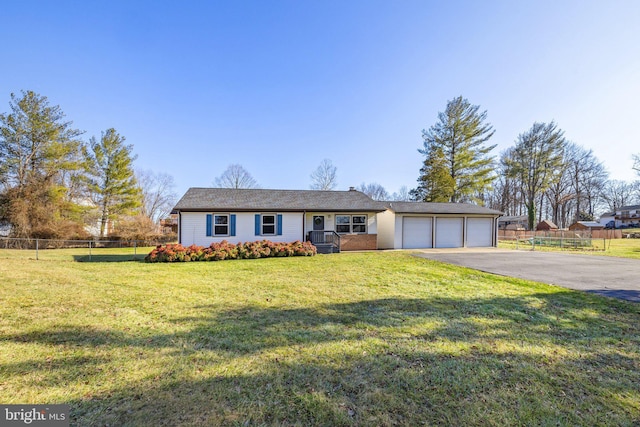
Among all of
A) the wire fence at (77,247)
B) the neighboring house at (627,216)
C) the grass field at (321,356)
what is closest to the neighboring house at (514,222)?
the neighboring house at (627,216)

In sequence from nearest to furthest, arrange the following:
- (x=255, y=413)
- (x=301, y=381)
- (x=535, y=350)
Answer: (x=255, y=413) < (x=301, y=381) < (x=535, y=350)

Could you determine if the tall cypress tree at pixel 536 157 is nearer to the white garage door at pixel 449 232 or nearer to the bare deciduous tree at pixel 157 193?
the white garage door at pixel 449 232

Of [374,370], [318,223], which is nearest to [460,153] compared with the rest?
[318,223]

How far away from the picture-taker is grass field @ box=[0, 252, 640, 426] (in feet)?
7.68

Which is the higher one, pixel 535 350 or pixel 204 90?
pixel 204 90

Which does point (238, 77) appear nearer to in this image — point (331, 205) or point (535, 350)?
point (331, 205)

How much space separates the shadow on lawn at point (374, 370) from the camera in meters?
2.29

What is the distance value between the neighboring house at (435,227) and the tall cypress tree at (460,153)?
31.6ft

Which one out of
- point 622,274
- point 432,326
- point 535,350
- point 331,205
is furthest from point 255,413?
point 331,205

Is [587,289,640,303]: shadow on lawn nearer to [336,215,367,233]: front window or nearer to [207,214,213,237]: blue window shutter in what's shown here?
[336,215,367,233]: front window

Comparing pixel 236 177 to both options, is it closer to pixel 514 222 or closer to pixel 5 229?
pixel 5 229

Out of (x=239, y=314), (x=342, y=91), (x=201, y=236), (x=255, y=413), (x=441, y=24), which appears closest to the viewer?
(x=255, y=413)

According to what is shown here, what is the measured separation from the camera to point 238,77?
14.8 metres

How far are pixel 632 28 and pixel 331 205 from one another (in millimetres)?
13571
